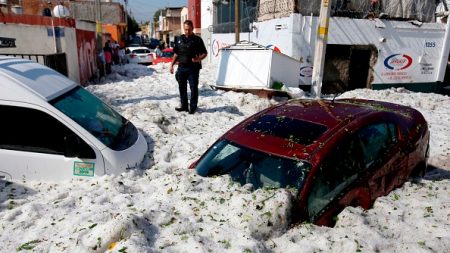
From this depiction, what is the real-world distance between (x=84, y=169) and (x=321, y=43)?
883 centimetres

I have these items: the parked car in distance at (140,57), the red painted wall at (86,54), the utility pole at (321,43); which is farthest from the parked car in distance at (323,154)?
the parked car in distance at (140,57)

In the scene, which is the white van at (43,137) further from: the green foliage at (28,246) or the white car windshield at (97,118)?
the green foliage at (28,246)

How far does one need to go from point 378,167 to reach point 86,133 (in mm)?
3420

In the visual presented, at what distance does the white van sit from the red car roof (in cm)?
169

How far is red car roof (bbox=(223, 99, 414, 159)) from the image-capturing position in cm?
331

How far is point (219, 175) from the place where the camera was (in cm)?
366

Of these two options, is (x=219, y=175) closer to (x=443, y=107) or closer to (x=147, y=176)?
(x=147, y=176)

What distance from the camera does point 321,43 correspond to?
10.9 m

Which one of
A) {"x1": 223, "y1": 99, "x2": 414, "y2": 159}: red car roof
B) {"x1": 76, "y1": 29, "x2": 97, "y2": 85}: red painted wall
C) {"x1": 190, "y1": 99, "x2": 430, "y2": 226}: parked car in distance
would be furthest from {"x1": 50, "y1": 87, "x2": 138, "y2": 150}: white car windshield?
{"x1": 76, "y1": 29, "x2": 97, "y2": 85}: red painted wall

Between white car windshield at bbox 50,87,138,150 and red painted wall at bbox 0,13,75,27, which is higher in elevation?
red painted wall at bbox 0,13,75,27

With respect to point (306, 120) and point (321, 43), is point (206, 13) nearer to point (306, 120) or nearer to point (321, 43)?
point (321, 43)

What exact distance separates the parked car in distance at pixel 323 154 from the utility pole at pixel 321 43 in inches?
272

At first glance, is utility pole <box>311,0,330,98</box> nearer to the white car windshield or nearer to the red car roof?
the red car roof

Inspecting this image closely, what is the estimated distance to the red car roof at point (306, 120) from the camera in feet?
10.9
